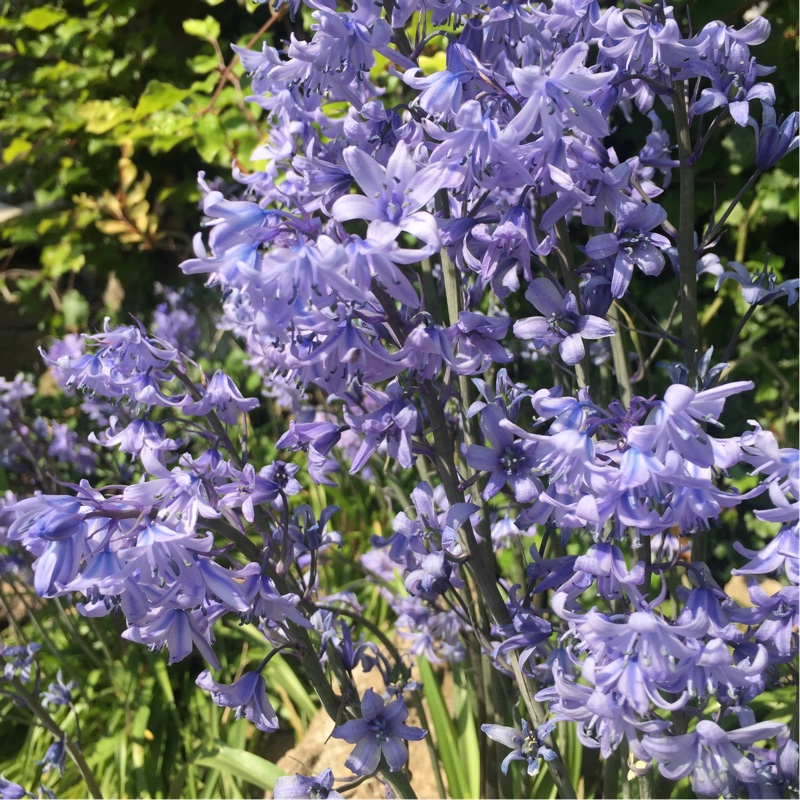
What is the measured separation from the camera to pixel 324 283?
2.80ft

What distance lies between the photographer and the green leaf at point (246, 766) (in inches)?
75.4

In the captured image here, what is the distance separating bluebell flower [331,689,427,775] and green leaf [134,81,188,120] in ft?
9.58

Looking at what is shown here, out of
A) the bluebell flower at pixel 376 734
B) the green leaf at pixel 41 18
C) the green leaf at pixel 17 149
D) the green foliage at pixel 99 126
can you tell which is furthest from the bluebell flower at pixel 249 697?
the green leaf at pixel 41 18

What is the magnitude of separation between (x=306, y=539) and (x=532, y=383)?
1863 millimetres

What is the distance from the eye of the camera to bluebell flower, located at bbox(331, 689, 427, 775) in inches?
44.9

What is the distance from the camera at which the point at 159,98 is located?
127 inches

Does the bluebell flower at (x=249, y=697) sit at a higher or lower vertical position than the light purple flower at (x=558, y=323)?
lower

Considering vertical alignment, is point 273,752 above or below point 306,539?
below

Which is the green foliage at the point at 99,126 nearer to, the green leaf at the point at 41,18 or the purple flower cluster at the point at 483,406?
the green leaf at the point at 41,18

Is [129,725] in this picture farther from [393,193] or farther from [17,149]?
[17,149]

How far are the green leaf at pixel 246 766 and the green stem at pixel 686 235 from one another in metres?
1.50

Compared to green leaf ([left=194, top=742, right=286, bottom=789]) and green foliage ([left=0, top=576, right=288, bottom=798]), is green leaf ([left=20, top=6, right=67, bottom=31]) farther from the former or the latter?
green leaf ([left=194, top=742, right=286, bottom=789])

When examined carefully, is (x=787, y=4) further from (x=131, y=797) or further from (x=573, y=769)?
(x=131, y=797)

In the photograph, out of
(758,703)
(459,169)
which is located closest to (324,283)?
(459,169)
